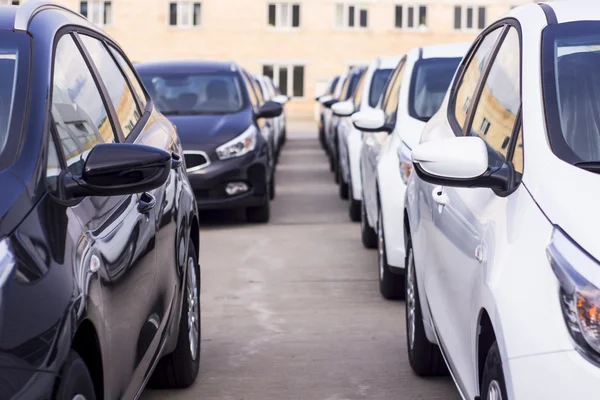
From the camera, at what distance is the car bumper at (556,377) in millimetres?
2740

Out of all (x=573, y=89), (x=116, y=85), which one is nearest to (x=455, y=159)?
(x=573, y=89)

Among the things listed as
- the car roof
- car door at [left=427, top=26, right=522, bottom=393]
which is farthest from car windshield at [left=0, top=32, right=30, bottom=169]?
the car roof

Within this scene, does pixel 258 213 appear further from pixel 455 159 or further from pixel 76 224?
pixel 76 224

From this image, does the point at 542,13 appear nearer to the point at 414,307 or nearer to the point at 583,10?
the point at 583,10

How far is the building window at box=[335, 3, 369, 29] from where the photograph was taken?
63312mm

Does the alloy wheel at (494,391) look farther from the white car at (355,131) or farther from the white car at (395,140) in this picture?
the white car at (355,131)

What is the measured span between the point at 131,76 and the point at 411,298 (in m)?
1.62

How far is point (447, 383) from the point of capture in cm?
554

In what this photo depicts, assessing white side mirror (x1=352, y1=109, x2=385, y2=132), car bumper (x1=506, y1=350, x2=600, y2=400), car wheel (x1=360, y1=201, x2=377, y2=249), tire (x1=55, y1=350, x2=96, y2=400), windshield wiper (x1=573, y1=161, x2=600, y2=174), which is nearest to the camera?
car bumper (x1=506, y1=350, x2=600, y2=400)

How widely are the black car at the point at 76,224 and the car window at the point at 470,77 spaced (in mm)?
1222

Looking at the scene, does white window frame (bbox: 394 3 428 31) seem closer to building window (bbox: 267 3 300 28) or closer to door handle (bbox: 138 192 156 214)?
building window (bbox: 267 3 300 28)

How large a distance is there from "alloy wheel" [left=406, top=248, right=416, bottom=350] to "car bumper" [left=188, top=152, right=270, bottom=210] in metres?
6.26

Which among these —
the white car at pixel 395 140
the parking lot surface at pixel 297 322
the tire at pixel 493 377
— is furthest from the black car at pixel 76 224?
the white car at pixel 395 140

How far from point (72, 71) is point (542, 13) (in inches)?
63.0
